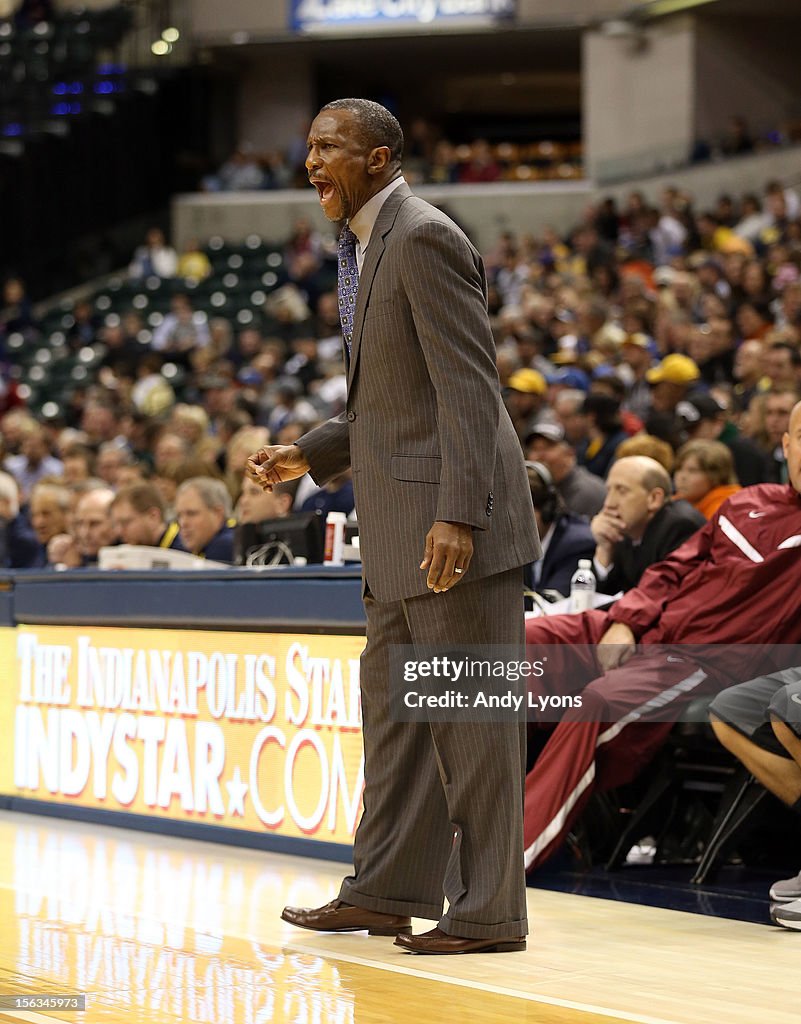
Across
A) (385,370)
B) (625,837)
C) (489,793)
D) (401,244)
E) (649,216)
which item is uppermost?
(649,216)

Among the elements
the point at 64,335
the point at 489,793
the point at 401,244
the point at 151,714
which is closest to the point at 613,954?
the point at 489,793

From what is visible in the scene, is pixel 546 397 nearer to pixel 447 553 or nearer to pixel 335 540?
pixel 335 540

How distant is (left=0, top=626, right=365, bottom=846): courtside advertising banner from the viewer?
5441 mm

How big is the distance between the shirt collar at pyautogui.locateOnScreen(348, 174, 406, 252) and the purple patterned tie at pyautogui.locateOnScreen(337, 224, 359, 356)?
0.10m

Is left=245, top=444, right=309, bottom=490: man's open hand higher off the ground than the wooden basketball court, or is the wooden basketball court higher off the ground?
left=245, top=444, right=309, bottom=490: man's open hand

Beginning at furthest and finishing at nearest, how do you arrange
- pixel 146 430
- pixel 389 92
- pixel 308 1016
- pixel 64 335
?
pixel 389 92 < pixel 64 335 < pixel 146 430 < pixel 308 1016

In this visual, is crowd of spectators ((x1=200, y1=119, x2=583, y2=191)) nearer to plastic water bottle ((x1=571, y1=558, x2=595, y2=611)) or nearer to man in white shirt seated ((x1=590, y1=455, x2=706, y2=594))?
man in white shirt seated ((x1=590, y1=455, x2=706, y2=594))

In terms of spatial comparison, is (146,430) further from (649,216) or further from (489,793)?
(489,793)

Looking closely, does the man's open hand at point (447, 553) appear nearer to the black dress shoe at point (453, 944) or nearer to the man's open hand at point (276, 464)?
the man's open hand at point (276, 464)

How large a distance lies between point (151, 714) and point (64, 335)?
15.9 meters

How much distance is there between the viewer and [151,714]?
6.13m

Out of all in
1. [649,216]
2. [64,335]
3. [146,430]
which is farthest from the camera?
[64,335]

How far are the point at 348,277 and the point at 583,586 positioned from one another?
1925 mm

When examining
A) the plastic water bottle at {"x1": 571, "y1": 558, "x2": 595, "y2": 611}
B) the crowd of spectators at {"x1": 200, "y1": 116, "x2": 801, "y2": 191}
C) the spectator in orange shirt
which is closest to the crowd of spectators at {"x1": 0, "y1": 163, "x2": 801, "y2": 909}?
the spectator in orange shirt
